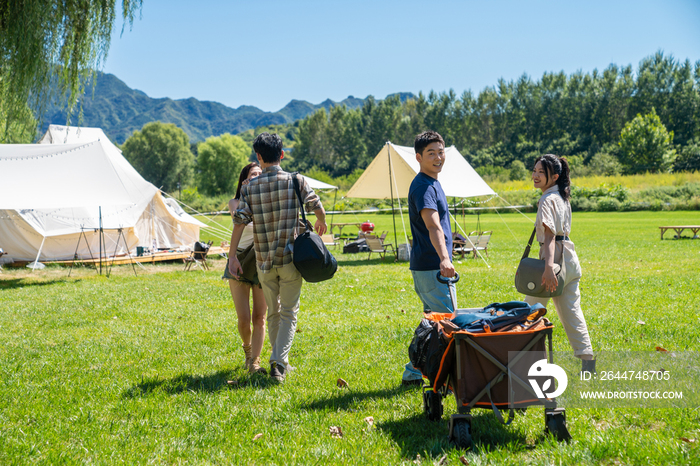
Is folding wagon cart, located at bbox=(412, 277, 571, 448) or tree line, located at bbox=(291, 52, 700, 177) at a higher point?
tree line, located at bbox=(291, 52, 700, 177)

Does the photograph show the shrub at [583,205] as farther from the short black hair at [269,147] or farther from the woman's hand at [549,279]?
the short black hair at [269,147]

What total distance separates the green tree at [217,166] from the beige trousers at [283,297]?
7251 centimetres

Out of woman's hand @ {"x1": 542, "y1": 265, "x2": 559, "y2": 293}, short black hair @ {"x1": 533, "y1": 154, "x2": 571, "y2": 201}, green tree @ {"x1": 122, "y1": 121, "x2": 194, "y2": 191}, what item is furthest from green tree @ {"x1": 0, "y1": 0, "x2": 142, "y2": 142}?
green tree @ {"x1": 122, "y1": 121, "x2": 194, "y2": 191}

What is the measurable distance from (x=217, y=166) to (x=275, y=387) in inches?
2948

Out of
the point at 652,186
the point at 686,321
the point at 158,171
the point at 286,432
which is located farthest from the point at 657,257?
the point at 158,171

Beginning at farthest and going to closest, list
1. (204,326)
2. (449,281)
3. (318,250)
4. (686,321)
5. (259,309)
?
(204,326)
(686,321)
(259,309)
(318,250)
(449,281)

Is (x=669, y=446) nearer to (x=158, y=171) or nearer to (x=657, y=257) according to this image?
(x=657, y=257)

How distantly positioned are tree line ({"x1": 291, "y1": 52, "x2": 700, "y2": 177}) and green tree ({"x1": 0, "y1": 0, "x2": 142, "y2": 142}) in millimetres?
65066

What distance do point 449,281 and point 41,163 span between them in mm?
11988

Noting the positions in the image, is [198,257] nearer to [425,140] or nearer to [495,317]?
[425,140]

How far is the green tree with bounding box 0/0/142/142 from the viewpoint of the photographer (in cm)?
575

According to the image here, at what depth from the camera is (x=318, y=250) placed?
4.20 metres

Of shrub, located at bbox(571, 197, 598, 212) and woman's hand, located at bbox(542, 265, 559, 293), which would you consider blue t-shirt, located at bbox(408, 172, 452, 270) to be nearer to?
woman's hand, located at bbox(542, 265, 559, 293)

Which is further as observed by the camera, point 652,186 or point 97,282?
point 652,186
